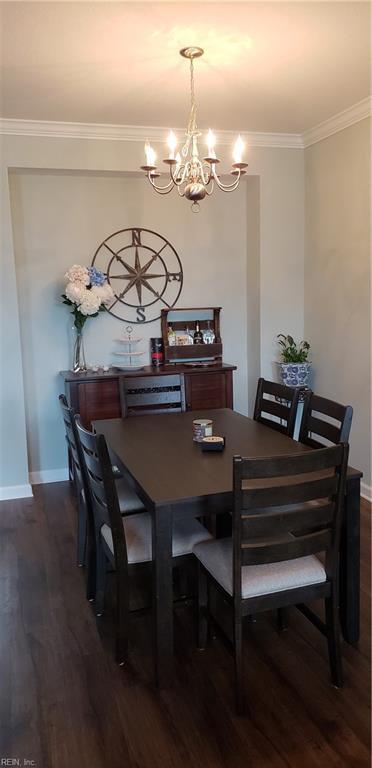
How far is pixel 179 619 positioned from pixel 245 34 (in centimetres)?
265

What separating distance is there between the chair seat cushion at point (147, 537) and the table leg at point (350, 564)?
21.1 inches

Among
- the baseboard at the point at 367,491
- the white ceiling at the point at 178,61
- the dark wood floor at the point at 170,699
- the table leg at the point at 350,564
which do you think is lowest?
the dark wood floor at the point at 170,699

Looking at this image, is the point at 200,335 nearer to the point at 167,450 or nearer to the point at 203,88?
the point at 203,88

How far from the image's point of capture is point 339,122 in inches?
155

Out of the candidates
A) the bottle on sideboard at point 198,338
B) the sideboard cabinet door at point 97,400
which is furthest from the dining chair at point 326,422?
the bottle on sideboard at point 198,338

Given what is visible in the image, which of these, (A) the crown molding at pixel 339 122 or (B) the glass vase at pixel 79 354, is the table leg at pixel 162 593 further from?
(A) the crown molding at pixel 339 122

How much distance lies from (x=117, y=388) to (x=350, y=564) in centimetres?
232

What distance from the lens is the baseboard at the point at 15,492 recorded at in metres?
4.10

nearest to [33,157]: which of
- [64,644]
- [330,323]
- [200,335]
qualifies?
[200,335]

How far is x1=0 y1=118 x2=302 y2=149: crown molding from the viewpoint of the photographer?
3816 millimetres

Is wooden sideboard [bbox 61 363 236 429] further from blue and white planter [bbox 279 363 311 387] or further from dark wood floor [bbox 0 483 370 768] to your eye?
dark wood floor [bbox 0 483 370 768]

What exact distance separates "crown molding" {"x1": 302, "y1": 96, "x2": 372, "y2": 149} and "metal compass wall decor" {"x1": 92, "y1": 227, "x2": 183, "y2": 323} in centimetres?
133

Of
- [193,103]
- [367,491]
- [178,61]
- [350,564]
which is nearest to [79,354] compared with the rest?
[193,103]

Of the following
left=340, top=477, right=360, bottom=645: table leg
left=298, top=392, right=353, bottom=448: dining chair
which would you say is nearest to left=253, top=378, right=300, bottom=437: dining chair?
left=298, top=392, right=353, bottom=448: dining chair
